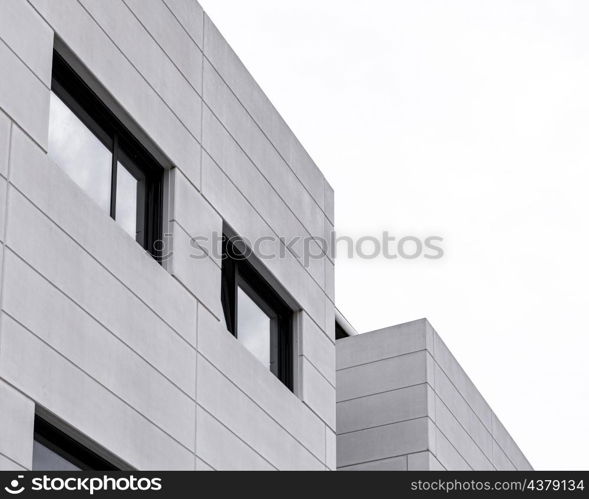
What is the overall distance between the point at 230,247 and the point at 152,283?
323 cm

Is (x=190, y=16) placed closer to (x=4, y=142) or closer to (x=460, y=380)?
(x=4, y=142)

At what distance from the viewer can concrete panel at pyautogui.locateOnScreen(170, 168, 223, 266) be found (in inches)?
674

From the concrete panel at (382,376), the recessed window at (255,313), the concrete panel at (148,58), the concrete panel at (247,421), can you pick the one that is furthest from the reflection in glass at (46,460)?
the concrete panel at (382,376)

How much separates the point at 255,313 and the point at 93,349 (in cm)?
604

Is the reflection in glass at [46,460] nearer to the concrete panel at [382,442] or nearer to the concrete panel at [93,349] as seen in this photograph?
the concrete panel at [93,349]

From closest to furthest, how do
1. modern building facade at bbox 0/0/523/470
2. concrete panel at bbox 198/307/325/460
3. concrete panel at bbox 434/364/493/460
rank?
modern building facade at bbox 0/0/523/470
concrete panel at bbox 198/307/325/460
concrete panel at bbox 434/364/493/460

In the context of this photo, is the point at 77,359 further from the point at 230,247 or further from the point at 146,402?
the point at 230,247

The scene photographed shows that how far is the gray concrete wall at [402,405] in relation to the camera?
2670 cm

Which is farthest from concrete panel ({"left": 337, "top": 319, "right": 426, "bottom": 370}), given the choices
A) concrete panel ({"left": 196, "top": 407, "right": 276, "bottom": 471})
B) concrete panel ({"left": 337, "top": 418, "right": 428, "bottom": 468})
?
concrete panel ({"left": 196, "top": 407, "right": 276, "bottom": 471})

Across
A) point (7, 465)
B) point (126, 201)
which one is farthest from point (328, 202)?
point (7, 465)

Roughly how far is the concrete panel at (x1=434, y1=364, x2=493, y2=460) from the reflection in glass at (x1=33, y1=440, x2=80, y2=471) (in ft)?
48.7

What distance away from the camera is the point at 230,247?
62.4 feet

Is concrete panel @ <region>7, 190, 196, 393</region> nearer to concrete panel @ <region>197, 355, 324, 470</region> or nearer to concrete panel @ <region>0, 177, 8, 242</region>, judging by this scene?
concrete panel @ <region>0, 177, 8, 242</region>

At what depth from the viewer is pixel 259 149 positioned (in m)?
20.1
